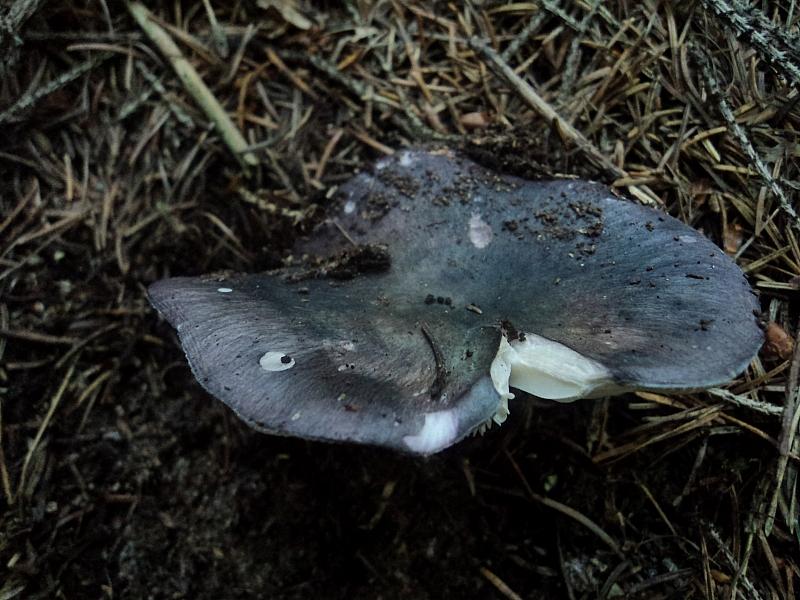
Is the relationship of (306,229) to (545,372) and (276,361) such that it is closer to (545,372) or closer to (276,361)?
(276,361)

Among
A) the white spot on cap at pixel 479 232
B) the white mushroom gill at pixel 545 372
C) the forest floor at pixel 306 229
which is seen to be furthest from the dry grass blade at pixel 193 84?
the white mushroom gill at pixel 545 372

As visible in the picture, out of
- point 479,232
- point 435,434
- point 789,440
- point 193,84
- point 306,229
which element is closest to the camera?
point 435,434

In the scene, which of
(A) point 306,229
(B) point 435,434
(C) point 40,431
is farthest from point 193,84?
(B) point 435,434

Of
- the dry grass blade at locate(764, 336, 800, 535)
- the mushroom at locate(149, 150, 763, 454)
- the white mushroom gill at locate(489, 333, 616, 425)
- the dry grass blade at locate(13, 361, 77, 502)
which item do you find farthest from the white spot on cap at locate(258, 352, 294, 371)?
the dry grass blade at locate(764, 336, 800, 535)

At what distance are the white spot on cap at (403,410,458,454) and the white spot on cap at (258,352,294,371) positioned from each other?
42cm

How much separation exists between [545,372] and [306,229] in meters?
1.22

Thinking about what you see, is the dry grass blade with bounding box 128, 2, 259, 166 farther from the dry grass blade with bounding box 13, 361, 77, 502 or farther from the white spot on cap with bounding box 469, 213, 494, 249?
the dry grass blade with bounding box 13, 361, 77, 502

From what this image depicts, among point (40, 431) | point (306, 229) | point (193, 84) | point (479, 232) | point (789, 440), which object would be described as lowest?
point (40, 431)

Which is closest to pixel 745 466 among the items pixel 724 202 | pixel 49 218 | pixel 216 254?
pixel 724 202

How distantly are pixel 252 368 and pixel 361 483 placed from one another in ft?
3.00

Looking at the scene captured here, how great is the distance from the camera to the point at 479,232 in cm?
217

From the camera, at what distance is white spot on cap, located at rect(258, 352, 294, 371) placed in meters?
1.63

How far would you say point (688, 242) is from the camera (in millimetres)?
1869

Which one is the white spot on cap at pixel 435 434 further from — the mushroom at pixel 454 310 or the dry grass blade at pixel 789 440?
the dry grass blade at pixel 789 440
